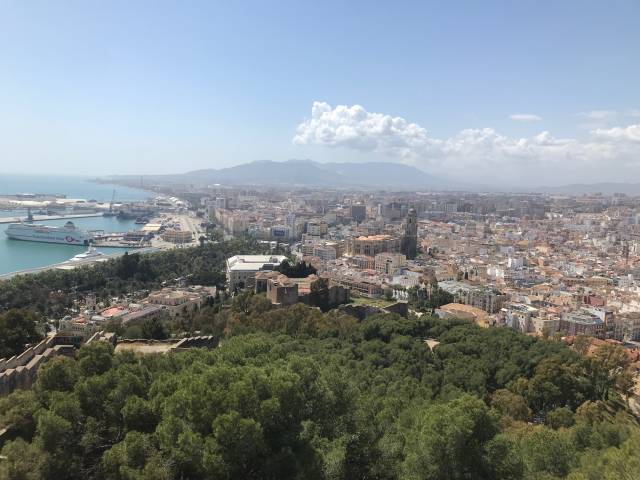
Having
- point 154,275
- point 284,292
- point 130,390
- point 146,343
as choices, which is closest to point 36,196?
point 154,275

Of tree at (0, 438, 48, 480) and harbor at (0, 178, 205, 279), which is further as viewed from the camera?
harbor at (0, 178, 205, 279)

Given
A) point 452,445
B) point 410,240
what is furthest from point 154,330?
point 410,240

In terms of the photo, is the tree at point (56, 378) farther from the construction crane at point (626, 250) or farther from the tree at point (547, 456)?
the construction crane at point (626, 250)

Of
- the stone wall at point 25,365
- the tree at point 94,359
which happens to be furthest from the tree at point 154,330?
the tree at point 94,359

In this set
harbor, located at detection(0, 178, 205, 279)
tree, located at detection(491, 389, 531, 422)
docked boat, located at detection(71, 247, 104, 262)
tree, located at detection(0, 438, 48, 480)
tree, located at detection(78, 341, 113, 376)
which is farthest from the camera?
harbor, located at detection(0, 178, 205, 279)

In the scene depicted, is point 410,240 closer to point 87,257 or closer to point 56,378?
point 87,257

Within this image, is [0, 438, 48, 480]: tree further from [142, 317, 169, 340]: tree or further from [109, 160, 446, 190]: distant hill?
[109, 160, 446, 190]: distant hill

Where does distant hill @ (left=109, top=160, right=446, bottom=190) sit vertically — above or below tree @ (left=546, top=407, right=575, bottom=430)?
above

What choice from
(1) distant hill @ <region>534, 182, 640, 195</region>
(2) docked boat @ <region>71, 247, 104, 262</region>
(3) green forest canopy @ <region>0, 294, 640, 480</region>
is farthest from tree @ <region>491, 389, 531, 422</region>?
(1) distant hill @ <region>534, 182, 640, 195</region>

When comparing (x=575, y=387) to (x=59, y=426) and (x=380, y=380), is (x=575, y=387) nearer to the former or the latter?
(x=380, y=380)

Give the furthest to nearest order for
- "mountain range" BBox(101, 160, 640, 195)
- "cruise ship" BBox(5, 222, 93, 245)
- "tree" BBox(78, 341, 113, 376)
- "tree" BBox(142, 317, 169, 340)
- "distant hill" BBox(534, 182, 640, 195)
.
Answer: "mountain range" BBox(101, 160, 640, 195) → "distant hill" BBox(534, 182, 640, 195) → "cruise ship" BBox(5, 222, 93, 245) → "tree" BBox(142, 317, 169, 340) → "tree" BBox(78, 341, 113, 376)

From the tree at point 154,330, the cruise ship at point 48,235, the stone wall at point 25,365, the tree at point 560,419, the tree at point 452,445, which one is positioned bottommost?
the cruise ship at point 48,235
